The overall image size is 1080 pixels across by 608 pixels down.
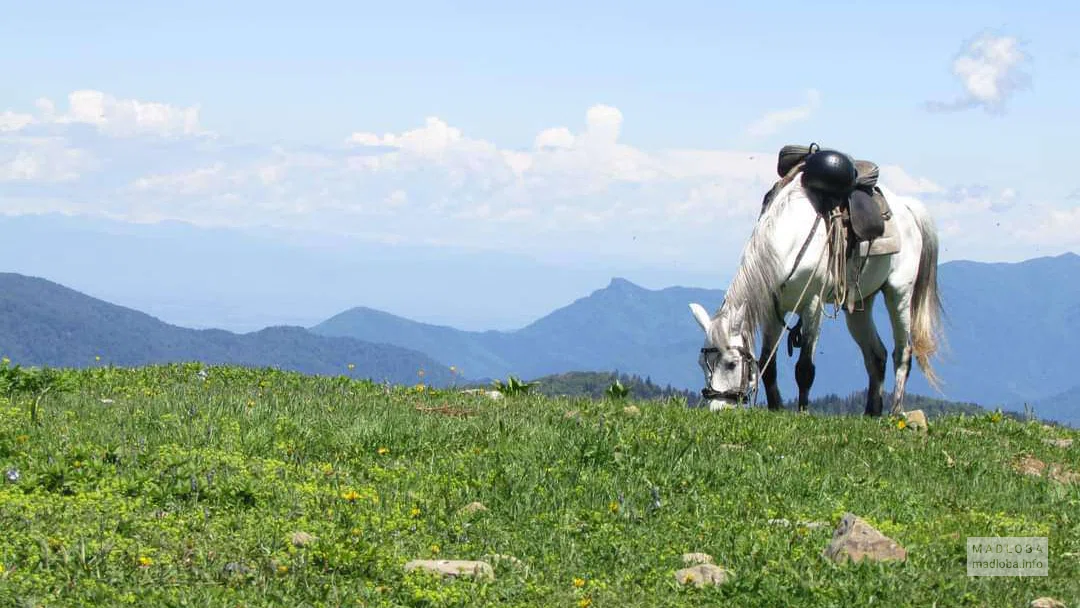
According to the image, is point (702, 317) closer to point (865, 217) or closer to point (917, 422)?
point (865, 217)

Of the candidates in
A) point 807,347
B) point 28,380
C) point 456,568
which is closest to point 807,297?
point 807,347

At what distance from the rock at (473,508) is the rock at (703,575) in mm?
1631

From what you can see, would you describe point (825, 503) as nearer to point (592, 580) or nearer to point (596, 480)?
point (596, 480)

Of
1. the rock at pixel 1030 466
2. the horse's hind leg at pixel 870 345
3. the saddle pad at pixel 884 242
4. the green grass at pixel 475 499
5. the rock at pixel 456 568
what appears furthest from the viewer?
the horse's hind leg at pixel 870 345

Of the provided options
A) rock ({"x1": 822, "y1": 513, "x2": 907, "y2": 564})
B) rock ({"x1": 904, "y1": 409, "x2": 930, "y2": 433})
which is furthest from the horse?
rock ({"x1": 822, "y1": 513, "x2": 907, "y2": 564})

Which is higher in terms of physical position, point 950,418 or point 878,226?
point 878,226

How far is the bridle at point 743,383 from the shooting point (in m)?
14.3

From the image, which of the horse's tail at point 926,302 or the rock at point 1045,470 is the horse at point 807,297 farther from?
the rock at point 1045,470

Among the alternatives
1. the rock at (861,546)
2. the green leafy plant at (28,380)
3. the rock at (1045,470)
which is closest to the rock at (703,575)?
the rock at (861,546)

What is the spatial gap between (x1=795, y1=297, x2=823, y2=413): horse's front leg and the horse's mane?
0.95 metres

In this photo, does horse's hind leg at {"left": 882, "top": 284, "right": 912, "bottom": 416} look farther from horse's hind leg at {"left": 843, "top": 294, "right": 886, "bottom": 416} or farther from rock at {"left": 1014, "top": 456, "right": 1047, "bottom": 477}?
rock at {"left": 1014, "top": 456, "right": 1047, "bottom": 477}

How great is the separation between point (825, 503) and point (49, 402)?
729 centimetres

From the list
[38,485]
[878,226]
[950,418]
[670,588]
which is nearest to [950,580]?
[670,588]

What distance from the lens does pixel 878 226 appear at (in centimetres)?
1634
